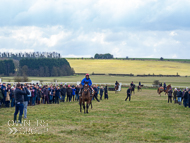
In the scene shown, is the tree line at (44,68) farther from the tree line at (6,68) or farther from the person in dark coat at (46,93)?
the person in dark coat at (46,93)

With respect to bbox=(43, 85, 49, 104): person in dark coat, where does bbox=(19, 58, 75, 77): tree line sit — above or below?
above

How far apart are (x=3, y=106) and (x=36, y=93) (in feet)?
11.0

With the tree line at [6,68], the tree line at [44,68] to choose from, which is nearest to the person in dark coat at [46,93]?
the tree line at [44,68]

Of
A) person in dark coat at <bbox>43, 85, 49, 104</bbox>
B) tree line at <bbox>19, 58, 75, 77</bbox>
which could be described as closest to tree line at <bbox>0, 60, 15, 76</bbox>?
tree line at <bbox>19, 58, 75, 77</bbox>

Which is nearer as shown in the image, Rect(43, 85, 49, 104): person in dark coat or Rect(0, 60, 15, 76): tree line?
Rect(43, 85, 49, 104): person in dark coat

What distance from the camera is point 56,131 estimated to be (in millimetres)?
12609

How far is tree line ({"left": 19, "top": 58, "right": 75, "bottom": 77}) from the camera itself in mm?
112875

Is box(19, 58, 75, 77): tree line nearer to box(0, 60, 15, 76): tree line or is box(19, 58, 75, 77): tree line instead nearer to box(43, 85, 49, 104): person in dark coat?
box(0, 60, 15, 76): tree line

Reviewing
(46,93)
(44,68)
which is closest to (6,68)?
(44,68)

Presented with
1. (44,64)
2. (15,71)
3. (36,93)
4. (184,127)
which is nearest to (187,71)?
(44,64)

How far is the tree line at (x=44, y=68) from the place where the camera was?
113 meters

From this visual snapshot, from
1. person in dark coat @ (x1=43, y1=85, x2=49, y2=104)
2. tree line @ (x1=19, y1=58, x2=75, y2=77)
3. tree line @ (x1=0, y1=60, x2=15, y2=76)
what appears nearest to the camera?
person in dark coat @ (x1=43, y1=85, x2=49, y2=104)

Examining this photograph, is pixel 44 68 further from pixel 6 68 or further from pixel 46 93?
pixel 46 93

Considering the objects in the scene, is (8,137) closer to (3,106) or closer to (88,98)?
(88,98)
